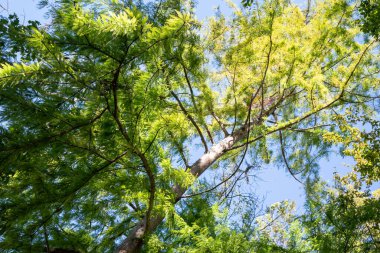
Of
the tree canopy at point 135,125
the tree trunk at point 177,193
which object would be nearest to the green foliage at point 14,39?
the tree canopy at point 135,125

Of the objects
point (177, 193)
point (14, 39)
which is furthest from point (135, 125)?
point (177, 193)

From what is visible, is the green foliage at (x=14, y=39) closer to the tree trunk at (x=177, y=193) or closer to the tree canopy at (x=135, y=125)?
the tree canopy at (x=135, y=125)

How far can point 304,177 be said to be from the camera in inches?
243

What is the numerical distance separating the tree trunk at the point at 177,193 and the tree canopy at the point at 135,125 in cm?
2

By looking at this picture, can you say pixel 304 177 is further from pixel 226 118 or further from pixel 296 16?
pixel 296 16

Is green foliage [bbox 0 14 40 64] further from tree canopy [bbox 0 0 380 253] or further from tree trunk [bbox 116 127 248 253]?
tree trunk [bbox 116 127 248 253]

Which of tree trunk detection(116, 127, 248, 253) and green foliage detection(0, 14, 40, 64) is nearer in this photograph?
green foliage detection(0, 14, 40, 64)

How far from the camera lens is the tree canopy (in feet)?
7.60

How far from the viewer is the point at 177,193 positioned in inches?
167

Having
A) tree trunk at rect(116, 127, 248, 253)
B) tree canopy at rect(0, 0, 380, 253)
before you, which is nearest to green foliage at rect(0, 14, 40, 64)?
tree canopy at rect(0, 0, 380, 253)

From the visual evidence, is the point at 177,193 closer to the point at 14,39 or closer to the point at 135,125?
the point at 135,125

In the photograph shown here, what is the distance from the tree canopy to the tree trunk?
15mm

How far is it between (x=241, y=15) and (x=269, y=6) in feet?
3.69

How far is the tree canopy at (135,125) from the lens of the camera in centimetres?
232
